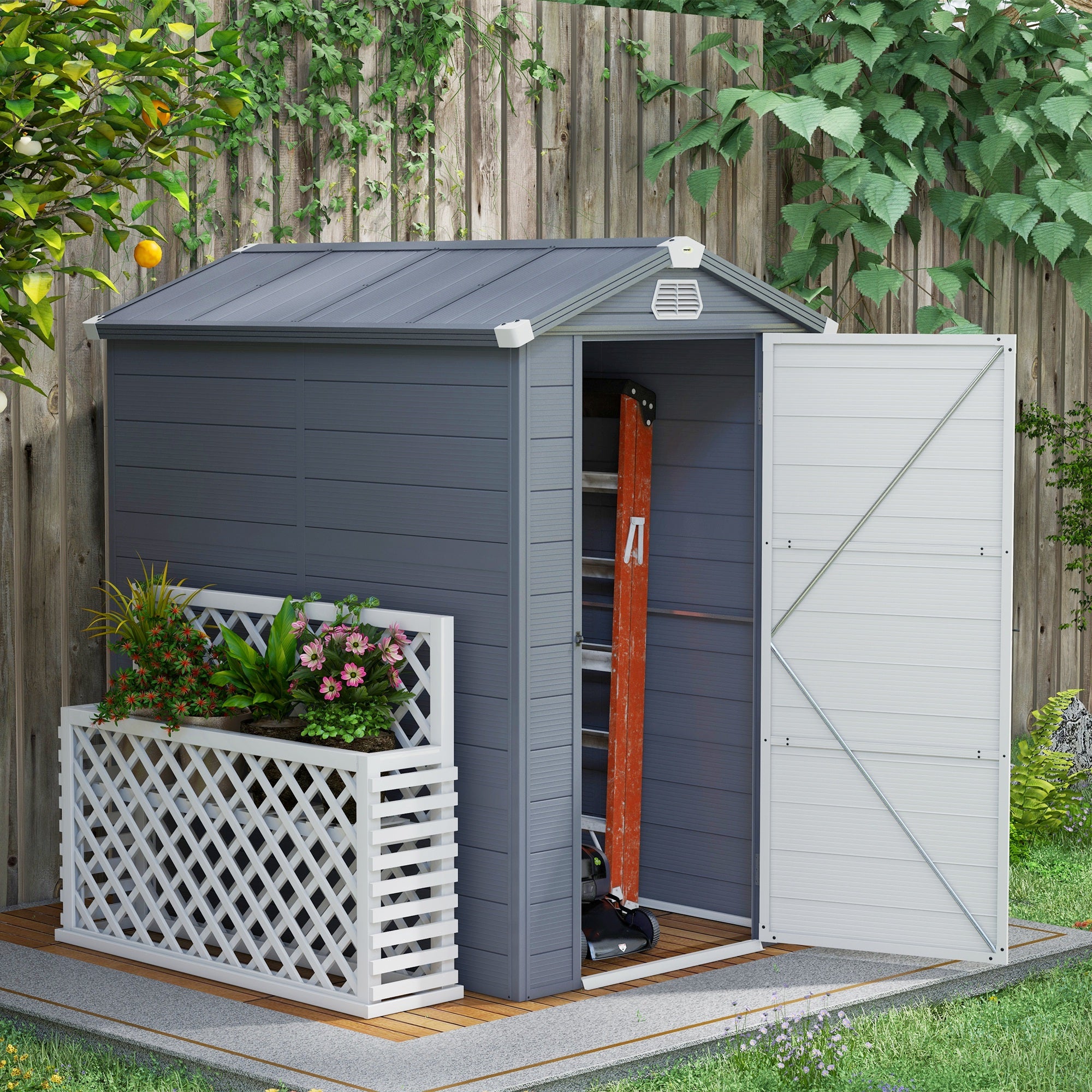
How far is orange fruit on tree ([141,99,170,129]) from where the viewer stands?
130 inches

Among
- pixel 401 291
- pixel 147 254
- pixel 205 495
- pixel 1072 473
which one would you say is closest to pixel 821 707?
pixel 401 291

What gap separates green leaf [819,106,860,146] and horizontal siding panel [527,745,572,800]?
104 inches

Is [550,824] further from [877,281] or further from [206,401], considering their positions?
[877,281]

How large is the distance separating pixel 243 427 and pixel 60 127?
166 cm

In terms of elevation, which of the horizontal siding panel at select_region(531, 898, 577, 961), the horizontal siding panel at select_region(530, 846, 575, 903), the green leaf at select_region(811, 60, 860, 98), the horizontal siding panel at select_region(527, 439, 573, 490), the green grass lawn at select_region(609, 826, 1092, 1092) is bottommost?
the green grass lawn at select_region(609, 826, 1092, 1092)

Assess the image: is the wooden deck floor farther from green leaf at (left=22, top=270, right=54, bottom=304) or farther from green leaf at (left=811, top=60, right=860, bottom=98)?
green leaf at (left=811, top=60, right=860, bottom=98)

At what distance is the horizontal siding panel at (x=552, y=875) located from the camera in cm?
428

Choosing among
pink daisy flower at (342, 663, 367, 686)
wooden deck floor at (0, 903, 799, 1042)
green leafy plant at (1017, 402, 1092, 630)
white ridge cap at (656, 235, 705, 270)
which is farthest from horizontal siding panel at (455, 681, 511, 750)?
green leafy plant at (1017, 402, 1092, 630)

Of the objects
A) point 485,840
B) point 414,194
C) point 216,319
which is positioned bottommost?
point 485,840

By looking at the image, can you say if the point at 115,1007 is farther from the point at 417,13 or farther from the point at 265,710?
the point at 417,13

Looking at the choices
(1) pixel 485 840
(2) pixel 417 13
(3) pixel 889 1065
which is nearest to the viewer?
(3) pixel 889 1065

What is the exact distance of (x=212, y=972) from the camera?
14.6 feet

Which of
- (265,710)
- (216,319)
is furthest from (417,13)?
(265,710)

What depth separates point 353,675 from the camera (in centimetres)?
425
